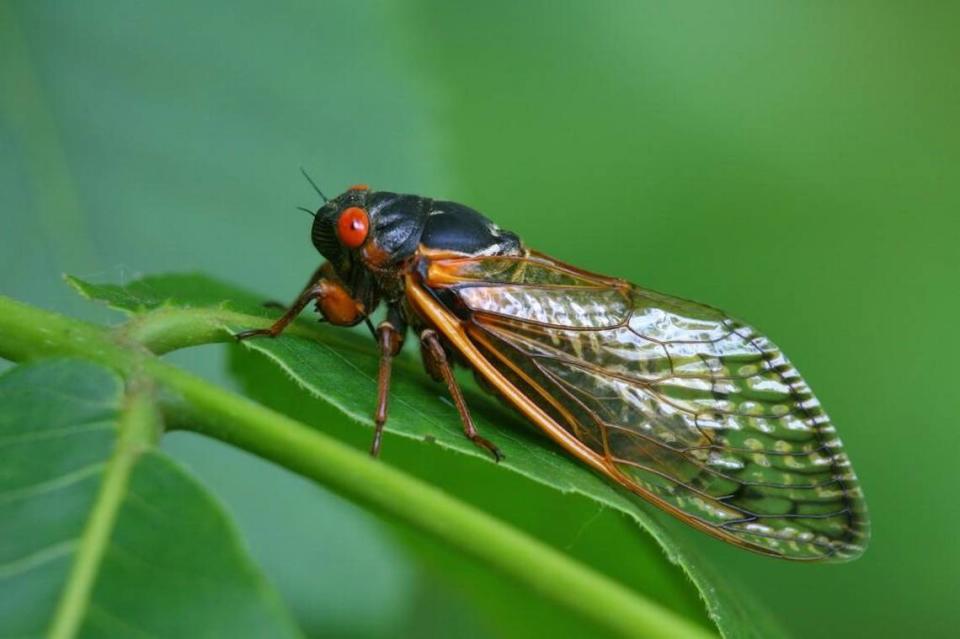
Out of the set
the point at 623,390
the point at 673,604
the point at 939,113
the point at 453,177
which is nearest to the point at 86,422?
the point at 673,604

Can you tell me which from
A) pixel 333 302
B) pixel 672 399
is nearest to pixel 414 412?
pixel 333 302

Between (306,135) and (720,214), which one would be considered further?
(720,214)

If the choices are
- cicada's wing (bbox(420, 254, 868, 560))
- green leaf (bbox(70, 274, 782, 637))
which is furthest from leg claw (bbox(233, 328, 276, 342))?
cicada's wing (bbox(420, 254, 868, 560))

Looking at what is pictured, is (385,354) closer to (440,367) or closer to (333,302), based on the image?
(440,367)

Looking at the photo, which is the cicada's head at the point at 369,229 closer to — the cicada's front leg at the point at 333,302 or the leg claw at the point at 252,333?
the cicada's front leg at the point at 333,302

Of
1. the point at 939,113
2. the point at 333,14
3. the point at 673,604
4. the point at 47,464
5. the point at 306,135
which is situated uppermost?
the point at 939,113

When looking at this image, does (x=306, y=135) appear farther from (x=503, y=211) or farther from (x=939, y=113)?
(x=939, y=113)
